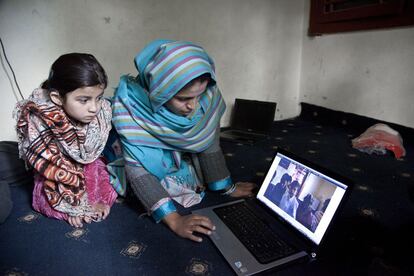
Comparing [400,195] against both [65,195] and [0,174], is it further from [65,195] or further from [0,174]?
[0,174]

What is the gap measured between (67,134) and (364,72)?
5.99 feet

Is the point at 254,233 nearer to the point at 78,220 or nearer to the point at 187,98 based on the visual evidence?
the point at 187,98

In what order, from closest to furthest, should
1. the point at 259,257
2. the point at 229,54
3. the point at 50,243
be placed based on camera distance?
the point at 259,257 < the point at 50,243 < the point at 229,54

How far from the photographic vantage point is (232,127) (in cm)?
221

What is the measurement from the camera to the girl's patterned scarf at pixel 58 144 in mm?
955

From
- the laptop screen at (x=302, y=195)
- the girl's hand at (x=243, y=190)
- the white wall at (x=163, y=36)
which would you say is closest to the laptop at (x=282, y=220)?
the laptop screen at (x=302, y=195)

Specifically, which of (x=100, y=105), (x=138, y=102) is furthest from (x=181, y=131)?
(x=100, y=105)

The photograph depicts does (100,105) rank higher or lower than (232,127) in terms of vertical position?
higher

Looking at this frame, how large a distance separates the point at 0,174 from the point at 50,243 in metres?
0.58

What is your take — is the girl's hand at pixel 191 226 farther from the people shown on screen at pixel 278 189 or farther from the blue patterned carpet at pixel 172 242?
the people shown on screen at pixel 278 189

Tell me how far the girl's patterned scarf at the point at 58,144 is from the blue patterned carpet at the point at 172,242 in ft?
0.37

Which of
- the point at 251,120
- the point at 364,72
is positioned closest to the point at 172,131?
the point at 251,120

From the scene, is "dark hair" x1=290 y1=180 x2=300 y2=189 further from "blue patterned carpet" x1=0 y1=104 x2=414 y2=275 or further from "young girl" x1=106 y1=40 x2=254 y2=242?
"young girl" x1=106 y1=40 x2=254 y2=242

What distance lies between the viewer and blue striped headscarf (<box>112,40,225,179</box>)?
899mm
